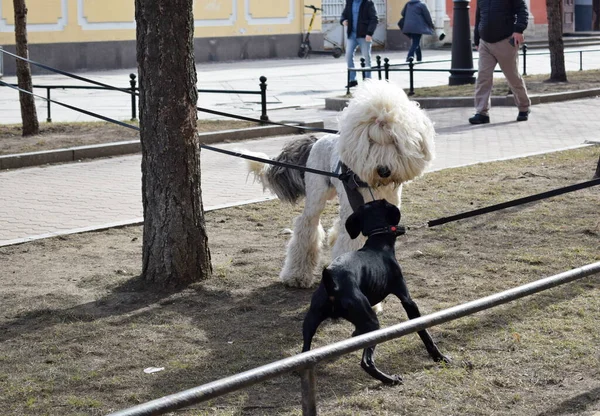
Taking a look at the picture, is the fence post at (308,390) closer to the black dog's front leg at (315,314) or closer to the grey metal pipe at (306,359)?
the grey metal pipe at (306,359)

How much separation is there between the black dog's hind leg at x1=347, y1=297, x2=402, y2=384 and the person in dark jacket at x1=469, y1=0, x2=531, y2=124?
954 centimetres

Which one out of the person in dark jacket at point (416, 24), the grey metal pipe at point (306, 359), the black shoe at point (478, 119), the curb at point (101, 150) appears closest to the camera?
the grey metal pipe at point (306, 359)

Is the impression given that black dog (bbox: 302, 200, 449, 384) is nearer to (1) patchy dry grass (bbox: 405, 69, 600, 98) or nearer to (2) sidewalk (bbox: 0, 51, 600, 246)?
(2) sidewalk (bbox: 0, 51, 600, 246)

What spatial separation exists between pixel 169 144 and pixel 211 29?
2405 cm

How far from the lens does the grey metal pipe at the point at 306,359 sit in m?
2.76

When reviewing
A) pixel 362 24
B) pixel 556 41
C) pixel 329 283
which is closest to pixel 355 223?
pixel 329 283

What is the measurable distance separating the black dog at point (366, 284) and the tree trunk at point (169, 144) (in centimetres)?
174

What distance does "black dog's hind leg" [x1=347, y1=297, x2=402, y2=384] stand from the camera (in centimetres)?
449

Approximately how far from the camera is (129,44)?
27875 millimetres

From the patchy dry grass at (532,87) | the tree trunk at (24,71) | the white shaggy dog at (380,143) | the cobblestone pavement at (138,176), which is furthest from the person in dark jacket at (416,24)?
the white shaggy dog at (380,143)

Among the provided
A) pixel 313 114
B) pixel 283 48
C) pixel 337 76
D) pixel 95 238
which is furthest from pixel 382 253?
pixel 283 48

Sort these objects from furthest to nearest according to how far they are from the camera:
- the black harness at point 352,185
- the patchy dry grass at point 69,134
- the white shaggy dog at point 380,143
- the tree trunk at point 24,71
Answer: the tree trunk at point 24,71 < the patchy dry grass at point 69,134 < the black harness at point 352,185 < the white shaggy dog at point 380,143

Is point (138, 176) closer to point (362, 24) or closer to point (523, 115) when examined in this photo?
point (523, 115)

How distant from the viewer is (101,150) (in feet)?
40.2
